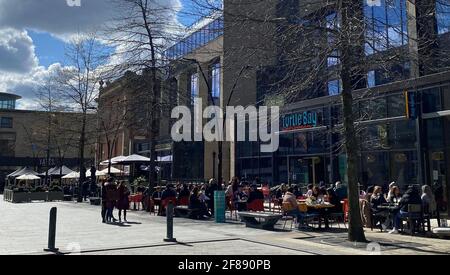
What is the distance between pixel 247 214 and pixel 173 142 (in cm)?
A: 2946

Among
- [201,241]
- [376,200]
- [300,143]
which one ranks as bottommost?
[201,241]

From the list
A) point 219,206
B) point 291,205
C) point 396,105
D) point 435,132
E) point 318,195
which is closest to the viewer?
point 291,205

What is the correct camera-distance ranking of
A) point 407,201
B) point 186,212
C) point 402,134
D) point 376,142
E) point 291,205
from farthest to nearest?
point 376,142, point 402,134, point 186,212, point 291,205, point 407,201

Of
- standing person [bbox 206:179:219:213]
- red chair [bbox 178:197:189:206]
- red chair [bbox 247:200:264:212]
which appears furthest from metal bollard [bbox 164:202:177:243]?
red chair [bbox 178:197:189:206]

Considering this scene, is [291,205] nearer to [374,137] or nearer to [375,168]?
[374,137]

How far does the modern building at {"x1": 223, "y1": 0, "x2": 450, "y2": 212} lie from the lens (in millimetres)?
11461

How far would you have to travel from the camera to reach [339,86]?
17.9 metres

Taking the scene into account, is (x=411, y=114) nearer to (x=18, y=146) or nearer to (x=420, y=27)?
(x=420, y=27)

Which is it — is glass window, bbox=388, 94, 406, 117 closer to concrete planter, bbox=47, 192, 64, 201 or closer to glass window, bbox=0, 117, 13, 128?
concrete planter, bbox=47, 192, 64, 201

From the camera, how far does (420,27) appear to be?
11.9 m

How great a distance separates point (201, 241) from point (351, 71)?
5.96 meters

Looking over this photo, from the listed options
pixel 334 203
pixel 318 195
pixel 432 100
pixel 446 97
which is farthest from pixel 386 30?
pixel 432 100
